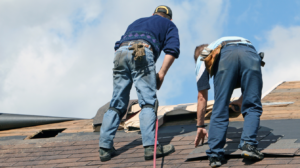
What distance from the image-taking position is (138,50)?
3.73 meters

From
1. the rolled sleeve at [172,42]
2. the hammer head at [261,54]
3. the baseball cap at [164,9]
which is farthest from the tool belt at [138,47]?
the hammer head at [261,54]

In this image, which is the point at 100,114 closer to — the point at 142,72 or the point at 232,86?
the point at 142,72

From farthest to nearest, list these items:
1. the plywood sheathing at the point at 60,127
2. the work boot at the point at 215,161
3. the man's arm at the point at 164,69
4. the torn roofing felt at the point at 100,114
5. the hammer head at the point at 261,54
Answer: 1. the plywood sheathing at the point at 60,127
2. the torn roofing felt at the point at 100,114
3. the man's arm at the point at 164,69
4. the hammer head at the point at 261,54
5. the work boot at the point at 215,161

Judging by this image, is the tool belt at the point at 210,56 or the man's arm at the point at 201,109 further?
the man's arm at the point at 201,109

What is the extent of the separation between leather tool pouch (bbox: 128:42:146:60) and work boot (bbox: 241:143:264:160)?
1272 mm

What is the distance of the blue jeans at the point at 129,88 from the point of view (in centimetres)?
368

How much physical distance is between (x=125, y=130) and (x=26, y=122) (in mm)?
2041

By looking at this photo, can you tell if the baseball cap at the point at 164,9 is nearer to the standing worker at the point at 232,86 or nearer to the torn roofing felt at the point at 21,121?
the standing worker at the point at 232,86

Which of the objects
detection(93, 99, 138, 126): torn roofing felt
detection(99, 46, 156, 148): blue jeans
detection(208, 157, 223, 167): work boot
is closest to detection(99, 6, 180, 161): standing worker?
detection(99, 46, 156, 148): blue jeans

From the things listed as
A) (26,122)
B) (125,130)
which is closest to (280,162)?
(125,130)

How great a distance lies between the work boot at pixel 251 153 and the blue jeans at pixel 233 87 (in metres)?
0.09

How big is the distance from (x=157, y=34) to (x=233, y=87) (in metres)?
1.10

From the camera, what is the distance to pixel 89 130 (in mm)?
5125

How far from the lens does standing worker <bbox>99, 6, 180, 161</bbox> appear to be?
146 inches
